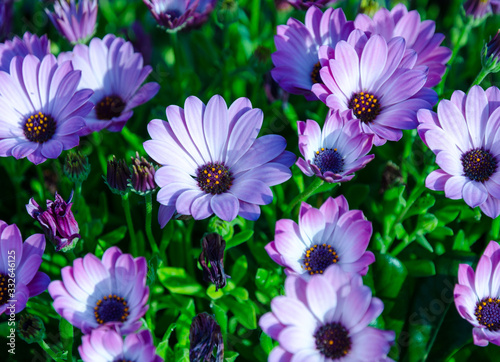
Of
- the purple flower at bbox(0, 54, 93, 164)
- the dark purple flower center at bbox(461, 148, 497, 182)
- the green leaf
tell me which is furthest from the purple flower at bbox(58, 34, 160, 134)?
the dark purple flower center at bbox(461, 148, 497, 182)

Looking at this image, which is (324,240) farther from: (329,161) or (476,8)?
(476,8)

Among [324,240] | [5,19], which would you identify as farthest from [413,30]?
[5,19]

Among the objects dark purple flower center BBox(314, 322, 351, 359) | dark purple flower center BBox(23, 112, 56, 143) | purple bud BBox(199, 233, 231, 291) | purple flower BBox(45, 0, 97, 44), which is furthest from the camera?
purple flower BBox(45, 0, 97, 44)

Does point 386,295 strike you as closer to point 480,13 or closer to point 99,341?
point 99,341

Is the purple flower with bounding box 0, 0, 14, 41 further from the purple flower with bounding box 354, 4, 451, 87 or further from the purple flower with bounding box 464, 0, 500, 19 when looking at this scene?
the purple flower with bounding box 464, 0, 500, 19

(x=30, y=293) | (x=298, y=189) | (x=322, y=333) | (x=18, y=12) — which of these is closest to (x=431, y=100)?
(x=298, y=189)
